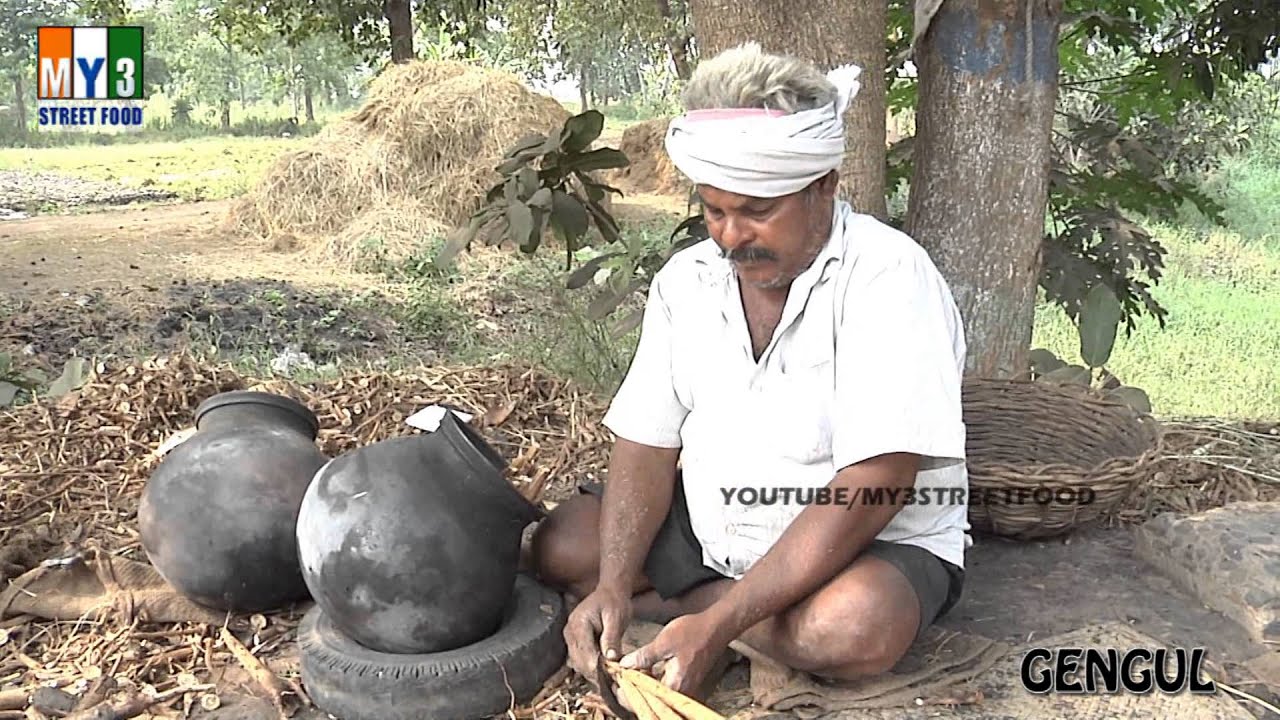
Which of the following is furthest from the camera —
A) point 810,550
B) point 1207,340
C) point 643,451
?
point 1207,340

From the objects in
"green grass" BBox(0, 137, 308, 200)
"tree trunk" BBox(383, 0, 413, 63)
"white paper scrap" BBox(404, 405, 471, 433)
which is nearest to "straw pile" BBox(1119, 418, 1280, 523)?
"white paper scrap" BBox(404, 405, 471, 433)

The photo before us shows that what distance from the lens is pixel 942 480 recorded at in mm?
2312

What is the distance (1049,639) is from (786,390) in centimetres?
88

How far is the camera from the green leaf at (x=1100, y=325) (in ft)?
11.8

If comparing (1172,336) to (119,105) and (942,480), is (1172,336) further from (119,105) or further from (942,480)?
(119,105)

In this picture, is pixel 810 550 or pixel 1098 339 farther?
pixel 1098 339

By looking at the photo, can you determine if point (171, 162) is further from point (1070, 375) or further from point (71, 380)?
point (1070, 375)

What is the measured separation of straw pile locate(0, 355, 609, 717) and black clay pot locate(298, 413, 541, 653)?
259 millimetres

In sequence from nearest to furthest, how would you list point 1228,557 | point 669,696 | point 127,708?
1. point 669,696
2. point 127,708
3. point 1228,557

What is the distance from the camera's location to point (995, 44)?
132 inches

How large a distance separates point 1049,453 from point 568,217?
1577mm

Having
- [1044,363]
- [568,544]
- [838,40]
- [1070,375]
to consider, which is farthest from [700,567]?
[1044,363]

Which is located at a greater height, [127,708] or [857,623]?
[857,623]

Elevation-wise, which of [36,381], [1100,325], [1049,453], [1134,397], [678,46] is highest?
[678,46]
